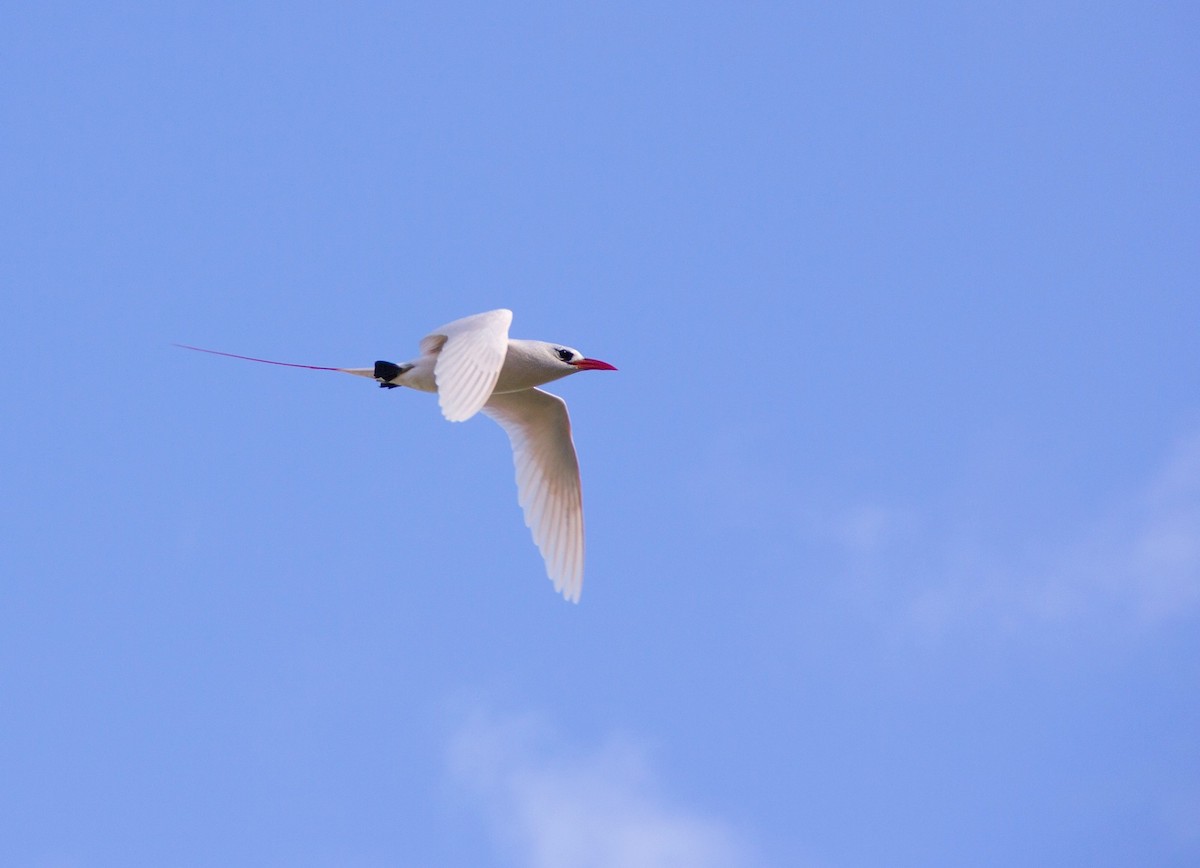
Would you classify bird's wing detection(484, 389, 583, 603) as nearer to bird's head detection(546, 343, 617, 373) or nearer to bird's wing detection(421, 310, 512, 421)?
bird's head detection(546, 343, 617, 373)

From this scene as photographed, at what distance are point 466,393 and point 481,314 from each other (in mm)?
2577

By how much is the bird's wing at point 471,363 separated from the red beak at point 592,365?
1.80 m

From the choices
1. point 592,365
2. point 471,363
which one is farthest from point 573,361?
point 471,363

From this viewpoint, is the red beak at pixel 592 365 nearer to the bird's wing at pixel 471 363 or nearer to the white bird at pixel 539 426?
the white bird at pixel 539 426

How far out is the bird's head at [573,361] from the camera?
16328 millimetres

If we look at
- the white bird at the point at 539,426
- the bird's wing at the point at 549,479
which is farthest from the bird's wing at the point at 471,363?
the bird's wing at the point at 549,479

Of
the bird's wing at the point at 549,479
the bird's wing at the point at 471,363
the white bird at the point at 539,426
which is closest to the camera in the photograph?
the bird's wing at the point at 471,363

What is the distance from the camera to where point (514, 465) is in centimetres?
1791

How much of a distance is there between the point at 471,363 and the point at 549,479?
4.84 meters

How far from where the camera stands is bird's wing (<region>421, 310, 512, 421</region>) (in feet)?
41.2

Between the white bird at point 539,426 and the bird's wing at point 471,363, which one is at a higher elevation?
the white bird at point 539,426

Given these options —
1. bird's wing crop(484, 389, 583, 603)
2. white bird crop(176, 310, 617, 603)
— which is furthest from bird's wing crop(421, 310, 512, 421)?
bird's wing crop(484, 389, 583, 603)

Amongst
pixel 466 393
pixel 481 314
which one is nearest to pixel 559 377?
pixel 481 314

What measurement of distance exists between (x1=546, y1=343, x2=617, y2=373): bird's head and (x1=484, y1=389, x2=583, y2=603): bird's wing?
1108 millimetres
